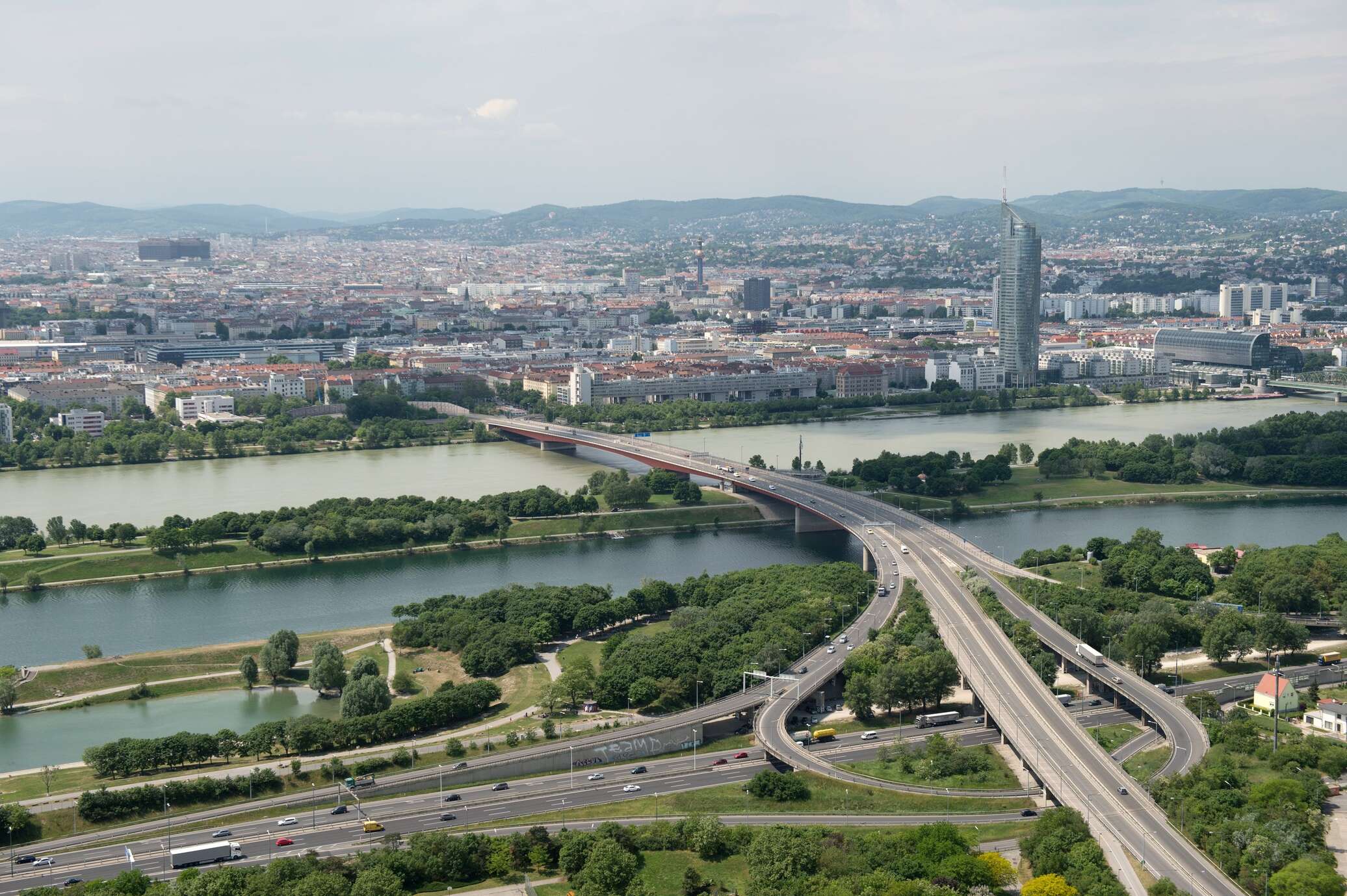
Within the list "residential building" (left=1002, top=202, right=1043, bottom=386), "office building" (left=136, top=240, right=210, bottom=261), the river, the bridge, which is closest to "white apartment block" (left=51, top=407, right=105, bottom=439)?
the river

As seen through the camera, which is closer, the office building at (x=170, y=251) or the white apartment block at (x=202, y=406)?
the white apartment block at (x=202, y=406)

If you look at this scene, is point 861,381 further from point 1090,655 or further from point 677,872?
point 677,872

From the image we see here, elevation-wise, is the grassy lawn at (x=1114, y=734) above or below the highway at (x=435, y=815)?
above

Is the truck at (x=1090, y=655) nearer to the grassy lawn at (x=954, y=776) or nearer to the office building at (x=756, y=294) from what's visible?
the grassy lawn at (x=954, y=776)

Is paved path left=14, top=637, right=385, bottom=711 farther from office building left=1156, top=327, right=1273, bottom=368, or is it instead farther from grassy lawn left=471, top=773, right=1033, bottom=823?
office building left=1156, top=327, right=1273, bottom=368

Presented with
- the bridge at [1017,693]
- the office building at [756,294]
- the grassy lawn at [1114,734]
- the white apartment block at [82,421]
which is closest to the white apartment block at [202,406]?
→ the white apartment block at [82,421]

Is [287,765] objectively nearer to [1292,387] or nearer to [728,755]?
[728,755]

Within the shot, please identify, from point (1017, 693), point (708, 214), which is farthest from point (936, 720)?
point (708, 214)
